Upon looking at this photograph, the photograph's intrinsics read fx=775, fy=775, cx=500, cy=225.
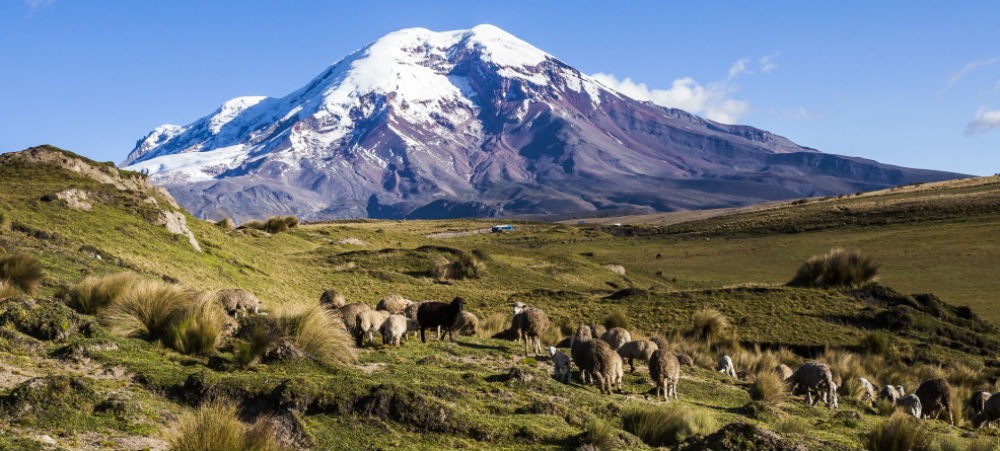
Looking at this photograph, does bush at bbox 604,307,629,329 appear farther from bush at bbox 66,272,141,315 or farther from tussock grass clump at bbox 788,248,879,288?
bush at bbox 66,272,141,315

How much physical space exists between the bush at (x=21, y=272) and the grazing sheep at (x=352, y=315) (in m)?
6.07

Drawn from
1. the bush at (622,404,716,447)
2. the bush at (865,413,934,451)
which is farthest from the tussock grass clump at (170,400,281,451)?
the bush at (865,413,934,451)

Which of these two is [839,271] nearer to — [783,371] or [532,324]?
Result: [783,371]

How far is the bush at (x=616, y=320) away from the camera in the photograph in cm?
2725

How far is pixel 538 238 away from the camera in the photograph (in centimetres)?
10844

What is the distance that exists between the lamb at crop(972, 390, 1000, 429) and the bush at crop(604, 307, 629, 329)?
11.8 meters

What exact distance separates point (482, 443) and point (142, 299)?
297 inches

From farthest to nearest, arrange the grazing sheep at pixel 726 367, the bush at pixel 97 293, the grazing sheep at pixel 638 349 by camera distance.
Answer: the grazing sheep at pixel 726 367, the grazing sheep at pixel 638 349, the bush at pixel 97 293

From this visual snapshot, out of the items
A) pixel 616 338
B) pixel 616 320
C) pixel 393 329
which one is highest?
pixel 393 329

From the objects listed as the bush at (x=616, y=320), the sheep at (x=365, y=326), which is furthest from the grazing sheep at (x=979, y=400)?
the sheep at (x=365, y=326)

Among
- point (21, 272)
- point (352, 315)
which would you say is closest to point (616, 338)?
point (352, 315)

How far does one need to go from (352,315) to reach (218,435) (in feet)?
35.1

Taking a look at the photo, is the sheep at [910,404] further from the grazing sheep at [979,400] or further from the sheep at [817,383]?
the grazing sheep at [979,400]

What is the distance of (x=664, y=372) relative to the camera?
1420 cm
